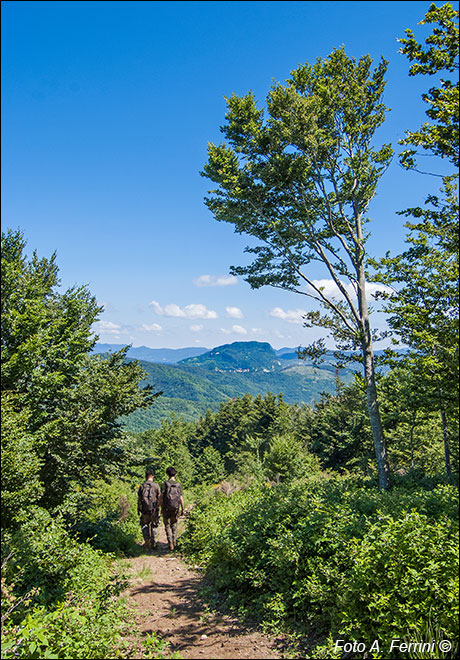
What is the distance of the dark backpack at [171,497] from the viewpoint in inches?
345

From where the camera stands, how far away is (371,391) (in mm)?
9906

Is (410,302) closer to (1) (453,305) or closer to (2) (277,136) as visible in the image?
(1) (453,305)

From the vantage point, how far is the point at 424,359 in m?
5.20

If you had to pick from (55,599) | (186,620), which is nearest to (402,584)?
(186,620)

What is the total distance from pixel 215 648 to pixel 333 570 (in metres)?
1.68

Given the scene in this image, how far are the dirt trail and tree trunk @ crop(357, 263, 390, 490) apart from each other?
5.50 m

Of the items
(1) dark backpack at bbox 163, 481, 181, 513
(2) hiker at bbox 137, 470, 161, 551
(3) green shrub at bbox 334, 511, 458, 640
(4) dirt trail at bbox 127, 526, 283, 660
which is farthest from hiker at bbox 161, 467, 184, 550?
(3) green shrub at bbox 334, 511, 458, 640

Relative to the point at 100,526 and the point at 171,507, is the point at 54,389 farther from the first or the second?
the point at 171,507

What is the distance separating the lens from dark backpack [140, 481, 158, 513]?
8727mm

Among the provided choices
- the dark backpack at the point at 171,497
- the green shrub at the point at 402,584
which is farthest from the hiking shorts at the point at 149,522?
the green shrub at the point at 402,584

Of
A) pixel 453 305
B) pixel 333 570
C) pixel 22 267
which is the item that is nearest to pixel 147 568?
pixel 333 570

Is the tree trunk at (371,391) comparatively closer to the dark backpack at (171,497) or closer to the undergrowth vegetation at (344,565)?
the undergrowth vegetation at (344,565)

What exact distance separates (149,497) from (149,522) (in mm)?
766

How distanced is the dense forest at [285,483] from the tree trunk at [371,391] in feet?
0.17
